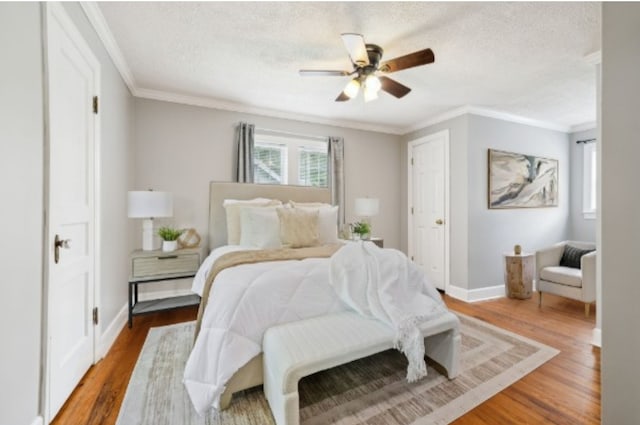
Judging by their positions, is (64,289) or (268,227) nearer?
(64,289)

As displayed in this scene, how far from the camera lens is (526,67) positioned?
2723 millimetres

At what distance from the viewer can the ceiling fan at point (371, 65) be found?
6.49 feet

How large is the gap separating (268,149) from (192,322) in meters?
2.45

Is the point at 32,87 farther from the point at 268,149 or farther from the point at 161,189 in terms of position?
the point at 268,149

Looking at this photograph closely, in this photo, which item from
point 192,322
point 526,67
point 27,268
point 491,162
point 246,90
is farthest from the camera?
point 491,162

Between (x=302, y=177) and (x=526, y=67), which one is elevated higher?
(x=526, y=67)

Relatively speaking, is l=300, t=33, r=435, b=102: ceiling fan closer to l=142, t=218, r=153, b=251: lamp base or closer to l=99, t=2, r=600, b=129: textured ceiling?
l=99, t=2, r=600, b=129: textured ceiling

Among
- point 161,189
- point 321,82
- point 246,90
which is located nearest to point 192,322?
point 161,189

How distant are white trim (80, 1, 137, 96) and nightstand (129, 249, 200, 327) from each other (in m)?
1.86

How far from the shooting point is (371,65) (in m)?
2.31

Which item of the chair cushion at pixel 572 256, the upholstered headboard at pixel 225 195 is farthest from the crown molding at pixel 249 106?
the chair cushion at pixel 572 256

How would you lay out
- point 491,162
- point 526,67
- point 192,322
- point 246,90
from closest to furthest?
point 526,67, point 192,322, point 246,90, point 491,162

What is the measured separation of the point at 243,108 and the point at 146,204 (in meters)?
1.81

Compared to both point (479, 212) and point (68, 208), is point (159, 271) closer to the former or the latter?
point (68, 208)
